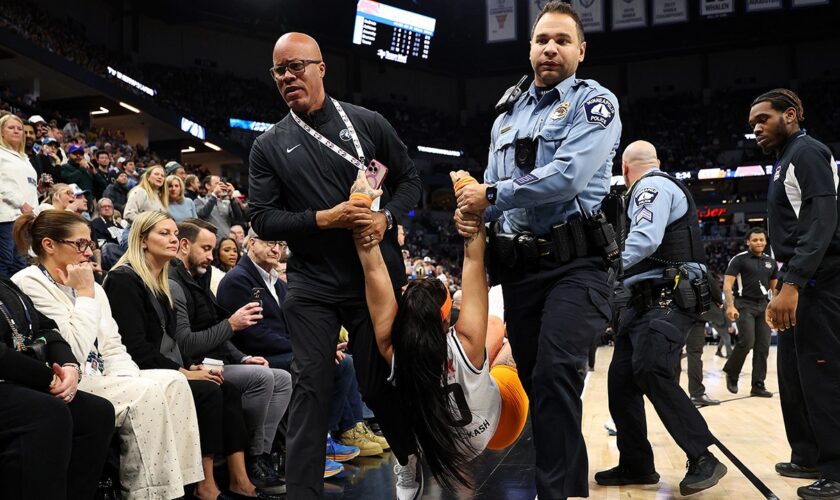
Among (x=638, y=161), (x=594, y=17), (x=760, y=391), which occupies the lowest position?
(x=760, y=391)

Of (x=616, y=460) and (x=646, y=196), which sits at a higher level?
(x=646, y=196)

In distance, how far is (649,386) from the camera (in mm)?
3641

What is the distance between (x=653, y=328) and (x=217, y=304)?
2.52 meters

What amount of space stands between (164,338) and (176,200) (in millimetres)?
3467

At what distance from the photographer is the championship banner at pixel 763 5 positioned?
59.4 feet

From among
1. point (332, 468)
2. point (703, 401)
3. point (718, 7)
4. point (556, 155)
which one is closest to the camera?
point (556, 155)

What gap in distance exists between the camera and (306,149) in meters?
2.97

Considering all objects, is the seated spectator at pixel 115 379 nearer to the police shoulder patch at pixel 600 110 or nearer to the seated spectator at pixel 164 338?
the seated spectator at pixel 164 338

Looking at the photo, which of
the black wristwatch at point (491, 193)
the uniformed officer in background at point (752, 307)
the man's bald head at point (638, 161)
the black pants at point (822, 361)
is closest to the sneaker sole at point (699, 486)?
the black pants at point (822, 361)

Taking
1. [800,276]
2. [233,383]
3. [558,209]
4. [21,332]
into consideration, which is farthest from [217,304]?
[800,276]

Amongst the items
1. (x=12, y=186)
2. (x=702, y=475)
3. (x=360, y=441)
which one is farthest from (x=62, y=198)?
(x=702, y=475)

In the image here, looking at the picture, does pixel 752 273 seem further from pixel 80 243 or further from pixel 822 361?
pixel 80 243

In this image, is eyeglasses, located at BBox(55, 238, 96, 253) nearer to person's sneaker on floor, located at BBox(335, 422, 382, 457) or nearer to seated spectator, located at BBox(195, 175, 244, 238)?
person's sneaker on floor, located at BBox(335, 422, 382, 457)

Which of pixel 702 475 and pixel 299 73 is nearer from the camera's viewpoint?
pixel 299 73
